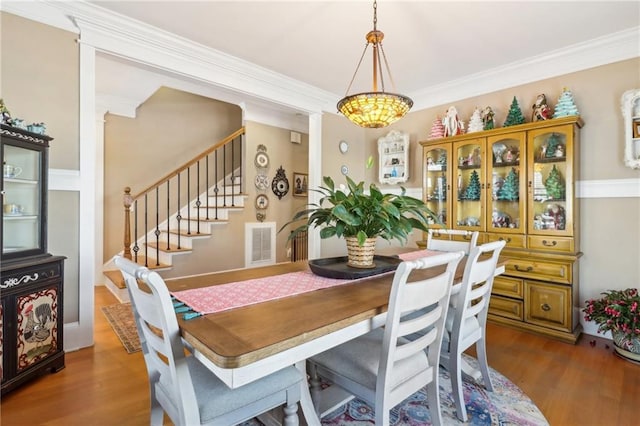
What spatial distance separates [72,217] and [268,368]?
7.59ft

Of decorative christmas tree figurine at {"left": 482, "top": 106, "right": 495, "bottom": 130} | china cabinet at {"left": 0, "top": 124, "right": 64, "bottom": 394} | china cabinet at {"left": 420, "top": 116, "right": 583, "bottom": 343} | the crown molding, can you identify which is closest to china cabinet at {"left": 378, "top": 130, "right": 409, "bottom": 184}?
the crown molding

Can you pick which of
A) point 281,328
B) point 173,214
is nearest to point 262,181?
point 173,214

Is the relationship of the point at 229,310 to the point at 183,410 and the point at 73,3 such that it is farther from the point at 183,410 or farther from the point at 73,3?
the point at 73,3

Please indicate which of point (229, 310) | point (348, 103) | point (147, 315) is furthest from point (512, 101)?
point (147, 315)

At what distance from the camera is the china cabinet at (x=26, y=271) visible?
A: 1.81 m

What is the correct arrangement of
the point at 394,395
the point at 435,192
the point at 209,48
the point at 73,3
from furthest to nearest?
1. the point at 435,192
2. the point at 209,48
3. the point at 73,3
4. the point at 394,395

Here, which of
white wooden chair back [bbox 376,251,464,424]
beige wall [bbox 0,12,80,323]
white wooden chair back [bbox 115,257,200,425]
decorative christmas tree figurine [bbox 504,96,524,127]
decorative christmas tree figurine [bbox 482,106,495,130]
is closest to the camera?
white wooden chair back [bbox 115,257,200,425]

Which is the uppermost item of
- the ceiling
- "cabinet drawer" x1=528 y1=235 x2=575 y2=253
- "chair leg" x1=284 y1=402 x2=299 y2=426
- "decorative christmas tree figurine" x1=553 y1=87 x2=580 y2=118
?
the ceiling

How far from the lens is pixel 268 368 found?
36.4 inches

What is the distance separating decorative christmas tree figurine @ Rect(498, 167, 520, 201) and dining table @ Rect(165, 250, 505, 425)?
2.15 metres

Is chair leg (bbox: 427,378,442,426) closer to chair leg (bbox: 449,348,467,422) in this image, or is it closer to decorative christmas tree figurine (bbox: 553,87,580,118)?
chair leg (bbox: 449,348,467,422)

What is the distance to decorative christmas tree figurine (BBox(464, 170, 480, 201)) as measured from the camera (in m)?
3.30

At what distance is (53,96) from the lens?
7.52 ft

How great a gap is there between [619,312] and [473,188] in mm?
1533
